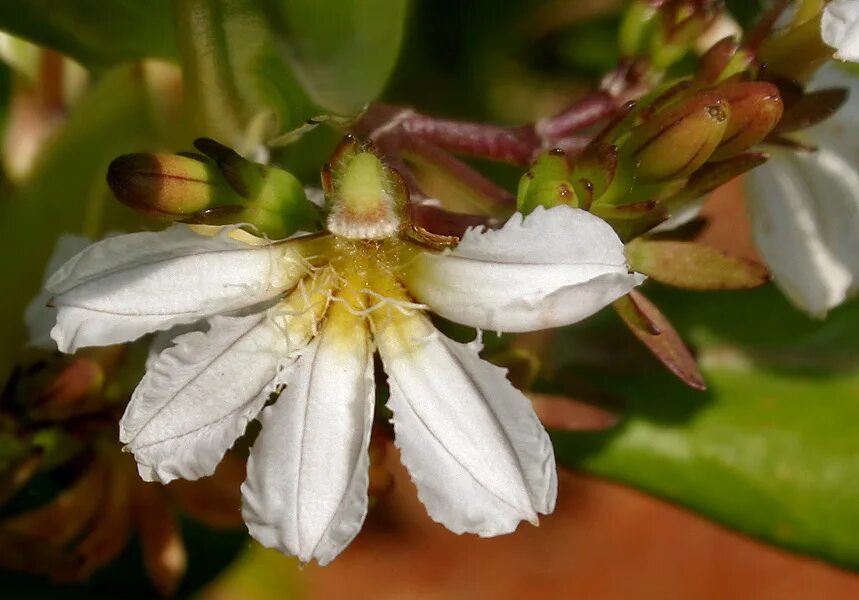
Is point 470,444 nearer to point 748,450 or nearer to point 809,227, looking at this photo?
point 809,227

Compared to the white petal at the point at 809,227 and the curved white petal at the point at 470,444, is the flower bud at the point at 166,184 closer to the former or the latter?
the curved white petal at the point at 470,444

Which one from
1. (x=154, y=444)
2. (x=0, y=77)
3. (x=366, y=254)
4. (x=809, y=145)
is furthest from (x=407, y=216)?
(x=0, y=77)

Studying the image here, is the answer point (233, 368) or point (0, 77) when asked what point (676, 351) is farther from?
point (0, 77)

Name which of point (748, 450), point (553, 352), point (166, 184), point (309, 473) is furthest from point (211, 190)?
point (748, 450)

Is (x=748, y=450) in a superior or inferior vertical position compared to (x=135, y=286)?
inferior

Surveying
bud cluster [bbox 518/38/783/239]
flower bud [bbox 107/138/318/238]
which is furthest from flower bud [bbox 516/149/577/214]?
flower bud [bbox 107/138/318/238]

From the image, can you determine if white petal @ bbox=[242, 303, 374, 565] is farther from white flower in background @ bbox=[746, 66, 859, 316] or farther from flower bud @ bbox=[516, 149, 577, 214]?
white flower in background @ bbox=[746, 66, 859, 316]

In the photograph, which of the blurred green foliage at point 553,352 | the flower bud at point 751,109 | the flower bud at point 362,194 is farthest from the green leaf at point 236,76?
the flower bud at point 751,109
